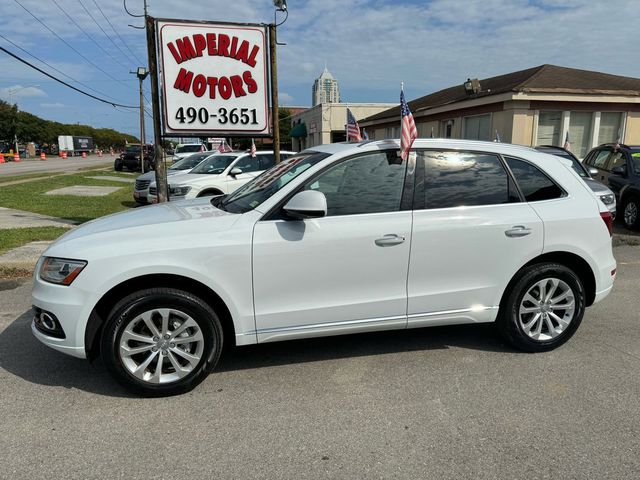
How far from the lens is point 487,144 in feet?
13.5

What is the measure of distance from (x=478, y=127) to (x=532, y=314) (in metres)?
15.7

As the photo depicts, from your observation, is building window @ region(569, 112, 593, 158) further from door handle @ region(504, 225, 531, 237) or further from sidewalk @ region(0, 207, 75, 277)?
sidewalk @ region(0, 207, 75, 277)

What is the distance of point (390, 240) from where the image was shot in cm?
363

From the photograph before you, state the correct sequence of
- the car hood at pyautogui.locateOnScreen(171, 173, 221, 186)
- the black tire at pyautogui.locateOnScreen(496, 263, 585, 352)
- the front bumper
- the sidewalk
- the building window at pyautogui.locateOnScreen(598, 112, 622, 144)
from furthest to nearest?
the building window at pyautogui.locateOnScreen(598, 112, 622, 144)
the car hood at pyautogui.locateOnScreen(171, 173, 221, 186)
the sidewalk
the black tire at pyautogui.locateOnScreen(496, 263, 585, 352)
the front bumper

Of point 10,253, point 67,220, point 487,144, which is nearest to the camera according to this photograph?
point 487,144

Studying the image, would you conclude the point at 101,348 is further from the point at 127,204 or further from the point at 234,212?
the point at 127,204

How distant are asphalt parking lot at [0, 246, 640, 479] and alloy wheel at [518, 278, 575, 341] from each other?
213mm

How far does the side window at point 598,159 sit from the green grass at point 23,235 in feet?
38.7

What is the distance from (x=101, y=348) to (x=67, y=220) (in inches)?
324

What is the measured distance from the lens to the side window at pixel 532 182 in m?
4.04

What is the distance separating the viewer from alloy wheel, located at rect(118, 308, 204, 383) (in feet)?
11.0

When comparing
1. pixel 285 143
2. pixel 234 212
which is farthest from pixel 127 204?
pixel 285 143

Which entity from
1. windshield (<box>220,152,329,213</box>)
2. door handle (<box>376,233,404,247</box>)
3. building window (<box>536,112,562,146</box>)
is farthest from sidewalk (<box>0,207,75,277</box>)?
building window (<box>536,112,562,146</box>)

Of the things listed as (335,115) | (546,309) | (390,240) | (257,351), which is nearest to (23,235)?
(257,351)
